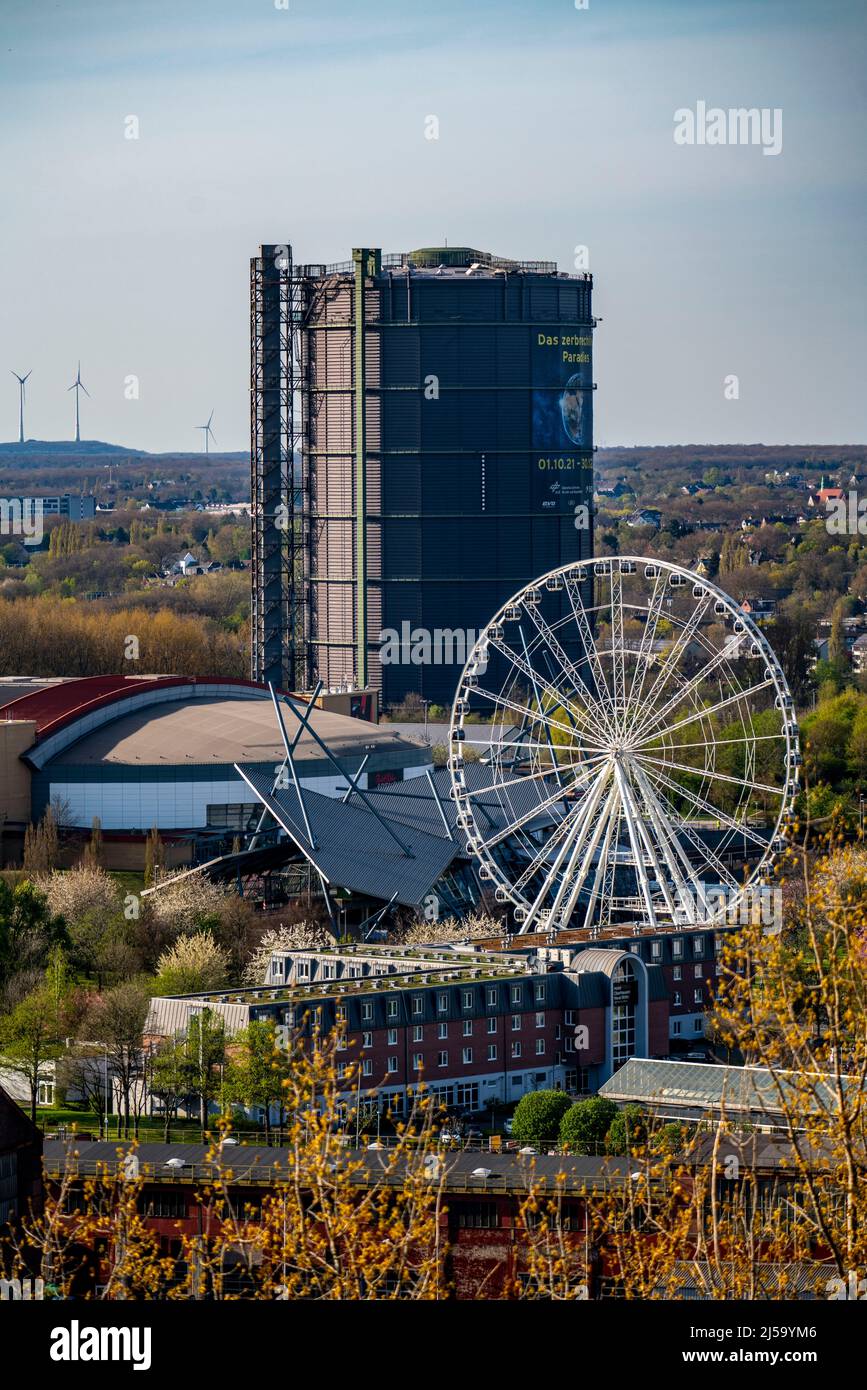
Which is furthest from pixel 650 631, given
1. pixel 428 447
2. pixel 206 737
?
pixel 428 447

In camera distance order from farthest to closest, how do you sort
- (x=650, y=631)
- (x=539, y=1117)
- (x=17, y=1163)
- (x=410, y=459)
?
(x=410, y=459) → (x=650, y=631) → (x=539, y=1117) → (x=17, y=1163)

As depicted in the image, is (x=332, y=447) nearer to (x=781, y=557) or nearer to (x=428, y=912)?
(x=428, y=912)

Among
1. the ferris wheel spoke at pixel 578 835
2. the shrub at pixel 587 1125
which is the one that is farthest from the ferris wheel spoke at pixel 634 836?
the shrub at pixel 587 1125

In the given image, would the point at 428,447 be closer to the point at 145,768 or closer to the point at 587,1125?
the point at 145,768

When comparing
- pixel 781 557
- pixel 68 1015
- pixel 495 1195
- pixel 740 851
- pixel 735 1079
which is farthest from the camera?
pixel 781 557

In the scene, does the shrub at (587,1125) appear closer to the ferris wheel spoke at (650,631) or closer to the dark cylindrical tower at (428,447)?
the ferris wheel spoke at (650,631)
